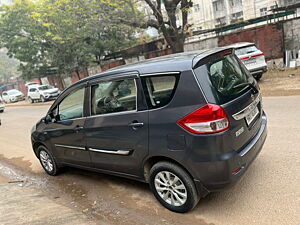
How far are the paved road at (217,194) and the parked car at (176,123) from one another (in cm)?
29

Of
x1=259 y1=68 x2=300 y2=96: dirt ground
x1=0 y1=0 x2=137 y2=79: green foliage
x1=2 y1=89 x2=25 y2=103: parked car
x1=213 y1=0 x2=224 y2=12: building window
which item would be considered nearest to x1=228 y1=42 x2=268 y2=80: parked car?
x1=259 y1=68 x2=300 y2=96: dirt ground

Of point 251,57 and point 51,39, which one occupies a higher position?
point 51,39

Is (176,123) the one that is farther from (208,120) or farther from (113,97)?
(113,97)

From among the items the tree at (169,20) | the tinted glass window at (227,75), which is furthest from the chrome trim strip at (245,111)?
the tree at (169,20)

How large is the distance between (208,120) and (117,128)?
122 cm

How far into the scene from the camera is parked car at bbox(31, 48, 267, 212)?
271 cm

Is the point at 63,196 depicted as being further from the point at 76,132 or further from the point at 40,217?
the point at 76,132

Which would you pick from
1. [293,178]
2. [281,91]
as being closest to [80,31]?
[281,91]

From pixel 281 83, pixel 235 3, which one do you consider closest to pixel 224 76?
pixel 281 83

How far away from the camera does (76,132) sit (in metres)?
3.93

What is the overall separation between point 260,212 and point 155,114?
1.62 metres

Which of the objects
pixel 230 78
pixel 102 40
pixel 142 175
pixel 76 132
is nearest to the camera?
pixel 230 78

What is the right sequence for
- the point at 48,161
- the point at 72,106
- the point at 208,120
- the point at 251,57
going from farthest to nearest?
the point at 251,57, the point at 48,161, the point at 72,106, the point at 208,120

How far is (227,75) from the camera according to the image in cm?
311
